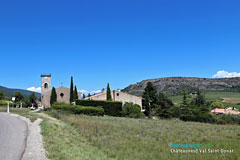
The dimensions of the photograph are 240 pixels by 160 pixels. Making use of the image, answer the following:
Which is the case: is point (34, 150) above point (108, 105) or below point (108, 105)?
below

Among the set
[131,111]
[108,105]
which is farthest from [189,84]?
[108,105]

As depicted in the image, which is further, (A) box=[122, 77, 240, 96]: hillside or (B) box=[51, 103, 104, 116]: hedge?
(A) box=[122, 77, 240, 96]: hillside

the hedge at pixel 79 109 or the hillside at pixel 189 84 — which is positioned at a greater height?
the hillside at pixel 189 84

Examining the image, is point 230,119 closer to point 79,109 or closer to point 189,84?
point 79,109

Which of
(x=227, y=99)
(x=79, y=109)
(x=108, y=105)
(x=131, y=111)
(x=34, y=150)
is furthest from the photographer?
(x=227, y=99)

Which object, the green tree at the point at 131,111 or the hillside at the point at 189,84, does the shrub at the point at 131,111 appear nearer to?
the green tree at the point at 131,111

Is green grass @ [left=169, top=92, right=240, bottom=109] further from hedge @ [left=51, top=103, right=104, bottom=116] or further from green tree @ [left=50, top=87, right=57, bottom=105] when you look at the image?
hedge @ [left=51, top=103, right=104, bottom=116]

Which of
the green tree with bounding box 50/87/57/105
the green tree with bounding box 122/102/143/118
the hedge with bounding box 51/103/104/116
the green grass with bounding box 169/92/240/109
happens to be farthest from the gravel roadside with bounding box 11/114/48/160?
the green grass with bounding box 169/92/240/109

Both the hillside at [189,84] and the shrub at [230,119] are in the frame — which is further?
the hillside at [189,84]

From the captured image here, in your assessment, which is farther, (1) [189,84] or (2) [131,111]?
(1) [189,84]

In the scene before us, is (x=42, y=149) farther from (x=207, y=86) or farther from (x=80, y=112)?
(x=207, y=86)

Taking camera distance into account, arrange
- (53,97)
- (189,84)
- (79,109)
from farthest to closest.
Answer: (189,84) → (53,97) → (79,109)

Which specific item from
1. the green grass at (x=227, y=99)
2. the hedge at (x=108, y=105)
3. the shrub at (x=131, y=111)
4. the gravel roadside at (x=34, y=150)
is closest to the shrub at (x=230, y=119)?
the shrub at (x=131, y=111)

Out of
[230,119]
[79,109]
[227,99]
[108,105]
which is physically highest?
[108,105]
